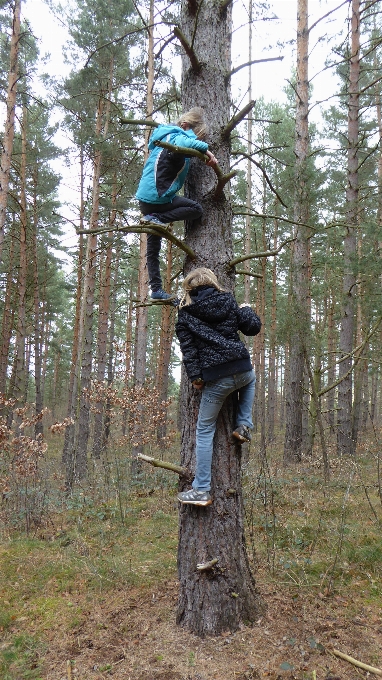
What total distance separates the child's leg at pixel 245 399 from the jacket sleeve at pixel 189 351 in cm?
33

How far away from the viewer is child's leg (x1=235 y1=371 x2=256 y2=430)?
10.0ft

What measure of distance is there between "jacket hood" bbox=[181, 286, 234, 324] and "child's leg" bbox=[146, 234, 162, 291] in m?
0.57

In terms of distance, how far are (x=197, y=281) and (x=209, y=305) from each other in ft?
0.66

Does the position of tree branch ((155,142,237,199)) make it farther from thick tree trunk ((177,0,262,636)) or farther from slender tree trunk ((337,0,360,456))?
slender tree trunk ((337,0,360,456))

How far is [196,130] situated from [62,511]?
5.98 meters

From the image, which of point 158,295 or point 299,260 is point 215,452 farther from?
point 299,260

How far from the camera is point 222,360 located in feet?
9.59

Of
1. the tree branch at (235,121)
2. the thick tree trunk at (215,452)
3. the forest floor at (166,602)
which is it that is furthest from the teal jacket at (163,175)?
the forest floor at (166,602)

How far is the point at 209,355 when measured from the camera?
2.95 metres

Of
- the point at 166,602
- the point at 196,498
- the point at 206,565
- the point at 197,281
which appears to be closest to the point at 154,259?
the point at 197,281

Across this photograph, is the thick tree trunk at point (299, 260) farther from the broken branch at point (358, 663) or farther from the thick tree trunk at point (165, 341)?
the broken branch at point (358, 663)

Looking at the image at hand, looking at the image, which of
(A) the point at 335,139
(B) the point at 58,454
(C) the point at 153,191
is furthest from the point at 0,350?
(A) the point at 335,139

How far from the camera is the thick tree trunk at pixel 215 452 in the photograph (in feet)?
9.57

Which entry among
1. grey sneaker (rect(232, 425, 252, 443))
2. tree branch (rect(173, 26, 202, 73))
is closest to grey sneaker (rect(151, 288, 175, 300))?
grey sneaker (rect(232, 425, 252, 443))
